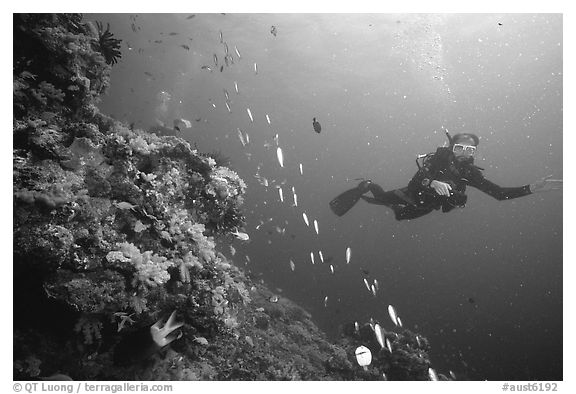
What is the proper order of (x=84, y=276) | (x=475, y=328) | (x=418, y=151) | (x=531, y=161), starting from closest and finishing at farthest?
1. (x=84, y=276)
2. (x=475, y=328)
3. (x=531, y=161)
4. (x=418, y=151)

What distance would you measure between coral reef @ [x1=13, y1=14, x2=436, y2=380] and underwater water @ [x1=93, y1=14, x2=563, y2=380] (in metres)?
1.83

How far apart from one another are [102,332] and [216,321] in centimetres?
120

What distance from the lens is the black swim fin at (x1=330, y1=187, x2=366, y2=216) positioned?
31.1 ft

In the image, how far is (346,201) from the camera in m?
9.56

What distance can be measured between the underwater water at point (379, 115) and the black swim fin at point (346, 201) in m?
1.90

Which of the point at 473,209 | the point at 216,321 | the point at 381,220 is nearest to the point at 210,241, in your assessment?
the point at 216,321

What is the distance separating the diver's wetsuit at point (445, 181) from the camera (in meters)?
7.60

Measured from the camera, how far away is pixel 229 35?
1024 inches

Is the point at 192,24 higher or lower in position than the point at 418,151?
lower

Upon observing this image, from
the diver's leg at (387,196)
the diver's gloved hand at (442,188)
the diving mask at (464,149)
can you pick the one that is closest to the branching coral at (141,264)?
the diver's gloved hand at (442,188)

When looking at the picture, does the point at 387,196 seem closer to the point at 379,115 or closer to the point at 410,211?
the point at 410,211

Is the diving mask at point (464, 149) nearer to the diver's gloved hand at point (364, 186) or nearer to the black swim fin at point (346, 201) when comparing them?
the diver's gloved hand at point (364, 186)

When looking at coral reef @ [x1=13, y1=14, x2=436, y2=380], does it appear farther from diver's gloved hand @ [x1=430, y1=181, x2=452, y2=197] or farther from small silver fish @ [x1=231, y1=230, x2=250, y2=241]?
diver's gloved hand @ [x1=430, y1=181, x2=452, y2=197]

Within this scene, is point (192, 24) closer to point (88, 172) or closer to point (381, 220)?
point (88, 172)
